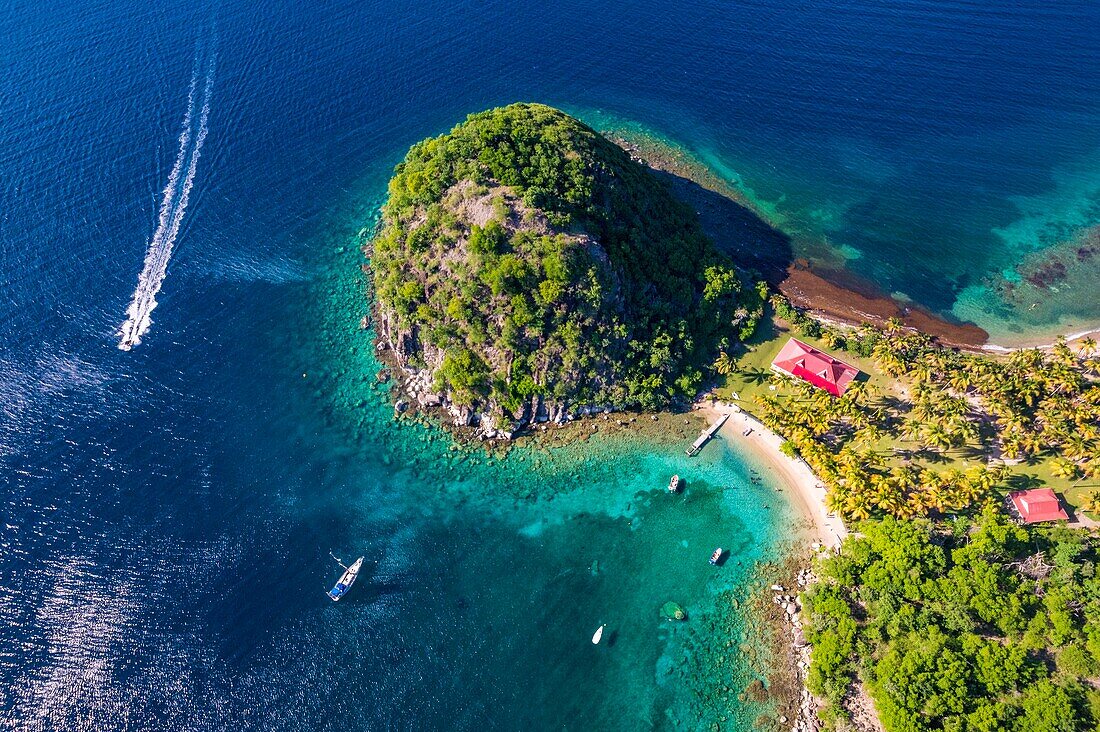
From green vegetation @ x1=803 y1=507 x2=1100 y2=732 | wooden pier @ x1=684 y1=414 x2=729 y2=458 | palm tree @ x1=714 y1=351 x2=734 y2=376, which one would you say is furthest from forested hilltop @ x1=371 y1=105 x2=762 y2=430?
green vegetation @ x1=803 y1=507 x2=1100 y2=732

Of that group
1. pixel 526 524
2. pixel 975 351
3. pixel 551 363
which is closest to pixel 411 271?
pixel 551 363

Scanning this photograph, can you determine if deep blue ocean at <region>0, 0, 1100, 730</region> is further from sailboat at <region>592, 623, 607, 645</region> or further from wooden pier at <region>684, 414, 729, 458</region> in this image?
wooden pier at <region>684, 414, 729, 458</region>

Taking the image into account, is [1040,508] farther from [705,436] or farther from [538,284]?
[538,284]

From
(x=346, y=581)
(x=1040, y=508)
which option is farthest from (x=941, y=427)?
(x=346, y=581)

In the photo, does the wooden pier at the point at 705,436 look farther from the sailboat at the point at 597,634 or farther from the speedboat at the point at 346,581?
the speedboat at the point at 346,581

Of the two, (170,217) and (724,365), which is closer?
(724,365)

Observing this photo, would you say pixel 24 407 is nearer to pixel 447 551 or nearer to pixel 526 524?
pixel 447 551
